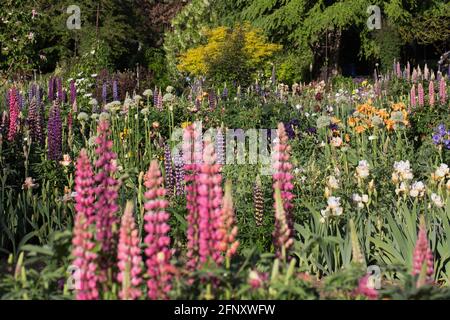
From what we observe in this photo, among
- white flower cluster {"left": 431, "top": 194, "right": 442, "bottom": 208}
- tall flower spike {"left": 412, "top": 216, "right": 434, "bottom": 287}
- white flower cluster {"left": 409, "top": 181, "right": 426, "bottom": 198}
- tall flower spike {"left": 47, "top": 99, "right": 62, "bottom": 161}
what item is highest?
tall flower spike {"left": 47, "top": 99, "right": 62, "bottom": 161}

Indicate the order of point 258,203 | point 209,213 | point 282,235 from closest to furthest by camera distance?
point 209,213 < point 282,235 < point 258,203

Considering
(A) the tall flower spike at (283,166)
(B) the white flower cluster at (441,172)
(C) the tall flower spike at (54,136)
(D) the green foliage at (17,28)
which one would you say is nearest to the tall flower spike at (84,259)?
(A) the tall flower spike at (283,166)

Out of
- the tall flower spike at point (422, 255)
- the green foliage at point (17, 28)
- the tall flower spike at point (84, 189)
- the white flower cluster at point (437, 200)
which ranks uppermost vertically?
the green foliage at point (17, 28)

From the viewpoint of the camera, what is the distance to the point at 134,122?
7.55m

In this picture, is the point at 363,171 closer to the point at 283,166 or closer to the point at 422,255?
the point at 283,166

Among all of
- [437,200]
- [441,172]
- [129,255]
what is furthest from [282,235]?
[441,172]

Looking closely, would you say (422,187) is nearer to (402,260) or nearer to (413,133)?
(402,260)

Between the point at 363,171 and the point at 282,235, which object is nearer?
the point at 282,235

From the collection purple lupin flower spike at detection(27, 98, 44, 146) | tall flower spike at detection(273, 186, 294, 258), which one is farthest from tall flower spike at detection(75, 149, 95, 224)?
purple lupin flower spike at detection(27, 98, 44, 146)

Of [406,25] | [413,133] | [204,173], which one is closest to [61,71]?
[413,133]

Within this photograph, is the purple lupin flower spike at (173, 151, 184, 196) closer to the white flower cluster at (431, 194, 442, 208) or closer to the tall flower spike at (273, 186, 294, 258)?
the white flower cluster at (431, 194, 442, 208)

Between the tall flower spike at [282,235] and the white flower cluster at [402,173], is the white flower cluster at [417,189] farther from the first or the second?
the tall flower spike at [282,235]

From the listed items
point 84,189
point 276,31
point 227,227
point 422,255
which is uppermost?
point 276,31
